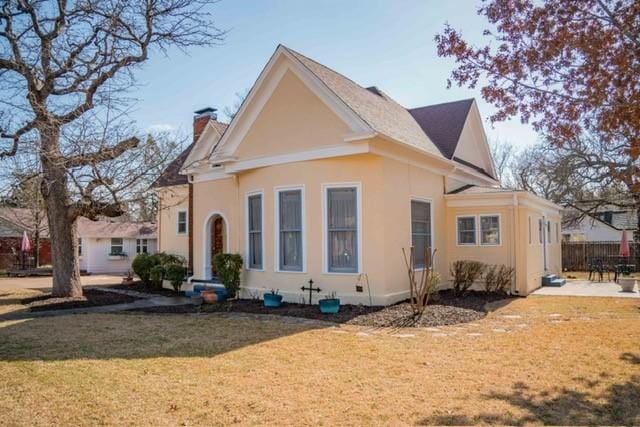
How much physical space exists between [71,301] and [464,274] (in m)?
11.0

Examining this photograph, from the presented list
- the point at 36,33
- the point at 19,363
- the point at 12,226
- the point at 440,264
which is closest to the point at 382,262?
the point at 440,264

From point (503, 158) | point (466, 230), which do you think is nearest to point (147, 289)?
point (466, 230)

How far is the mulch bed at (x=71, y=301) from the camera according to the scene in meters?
12.4

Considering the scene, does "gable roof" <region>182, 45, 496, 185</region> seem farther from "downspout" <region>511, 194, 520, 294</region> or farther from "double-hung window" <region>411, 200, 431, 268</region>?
"downspout" <region>511, 194, 520, 294</region>

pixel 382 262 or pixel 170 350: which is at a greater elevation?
pixel 382 262

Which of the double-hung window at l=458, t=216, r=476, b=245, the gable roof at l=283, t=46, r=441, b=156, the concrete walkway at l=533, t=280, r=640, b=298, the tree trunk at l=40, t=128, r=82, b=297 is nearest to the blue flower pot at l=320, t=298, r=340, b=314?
the gable roof at l=283, t=46, r=441, b=156

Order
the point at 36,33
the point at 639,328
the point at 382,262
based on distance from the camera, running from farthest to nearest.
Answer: the point at 36,33
the point at 382,262
the point at 639,328

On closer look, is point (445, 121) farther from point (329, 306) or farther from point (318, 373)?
point (318, 373)

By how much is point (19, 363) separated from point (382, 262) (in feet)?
24.0

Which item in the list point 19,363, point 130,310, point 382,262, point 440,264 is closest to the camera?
point 19,363

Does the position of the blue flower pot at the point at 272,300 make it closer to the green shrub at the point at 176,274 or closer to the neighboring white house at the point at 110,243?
the green shrub at the point at 176,274

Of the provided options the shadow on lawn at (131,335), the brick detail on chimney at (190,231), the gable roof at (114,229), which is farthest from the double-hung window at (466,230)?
the gable roof at (114,229)

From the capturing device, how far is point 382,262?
11.2 metres

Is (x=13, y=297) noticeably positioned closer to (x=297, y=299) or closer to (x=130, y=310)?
(x=130, y=310)
